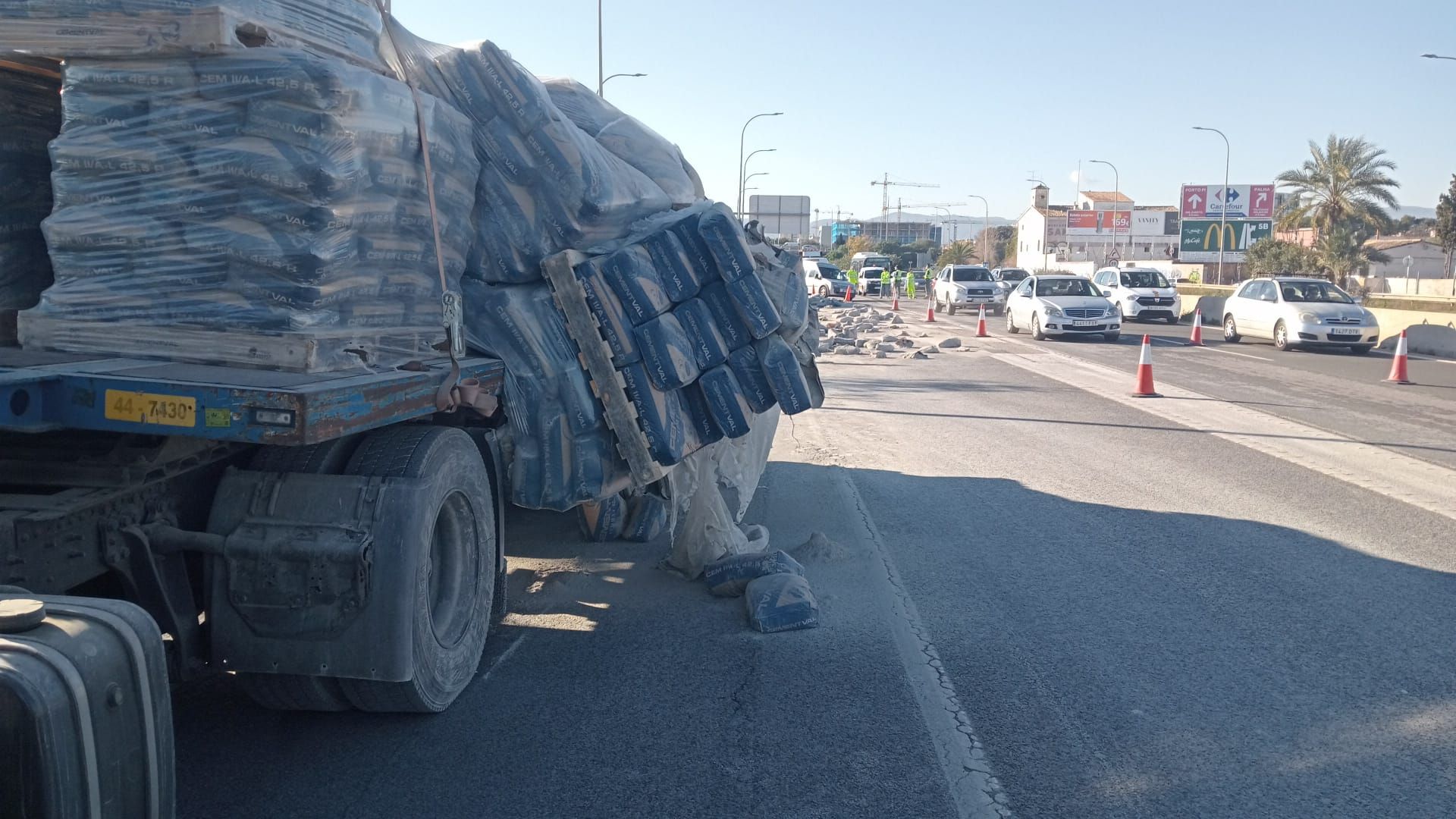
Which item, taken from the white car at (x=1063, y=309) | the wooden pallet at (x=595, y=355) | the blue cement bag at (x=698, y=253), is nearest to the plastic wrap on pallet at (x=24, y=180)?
the wooden pallet at (x=595, y=355)

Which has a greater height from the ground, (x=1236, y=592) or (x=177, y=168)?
(x=177, y=168)

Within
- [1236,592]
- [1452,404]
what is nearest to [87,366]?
[1236,592]

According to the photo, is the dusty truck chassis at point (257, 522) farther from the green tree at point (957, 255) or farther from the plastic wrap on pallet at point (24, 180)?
the green tree at point (957, 255)

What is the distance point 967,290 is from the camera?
38.8 metres

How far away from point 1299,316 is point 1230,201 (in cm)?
6408

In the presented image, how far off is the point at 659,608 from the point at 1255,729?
3008 millimetres

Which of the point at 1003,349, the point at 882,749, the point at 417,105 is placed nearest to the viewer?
the point at 882,749

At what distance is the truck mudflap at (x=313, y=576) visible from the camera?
3982mm

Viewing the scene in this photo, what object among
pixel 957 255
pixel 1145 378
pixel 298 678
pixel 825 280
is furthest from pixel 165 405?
pixel 957 255

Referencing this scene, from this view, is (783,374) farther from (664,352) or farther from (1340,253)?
(1340,253)

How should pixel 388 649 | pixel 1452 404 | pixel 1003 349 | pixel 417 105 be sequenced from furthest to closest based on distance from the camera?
pixel 1003 349 < pixel 1452 404 < pixel 417 105 < pixel 388 649

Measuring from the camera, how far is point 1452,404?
15.0 meters

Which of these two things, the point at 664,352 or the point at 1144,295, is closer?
the point at 664,352

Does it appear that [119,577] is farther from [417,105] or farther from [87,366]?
[417,105]
